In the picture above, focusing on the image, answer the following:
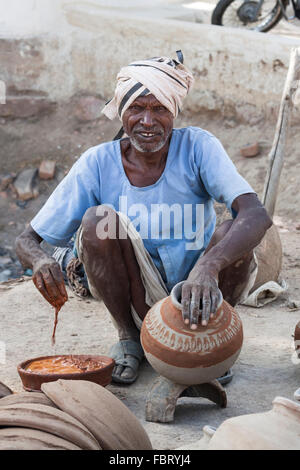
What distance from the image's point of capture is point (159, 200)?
3545mm

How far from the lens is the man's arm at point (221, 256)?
286 cm

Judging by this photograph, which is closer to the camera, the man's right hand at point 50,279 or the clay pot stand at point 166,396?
the clay pot stand at point 166,396

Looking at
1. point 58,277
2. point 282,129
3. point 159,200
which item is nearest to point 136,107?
point 159,200

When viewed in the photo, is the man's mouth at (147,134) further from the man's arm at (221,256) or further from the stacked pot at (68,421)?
the stacked pot at (68,421)

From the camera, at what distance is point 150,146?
347 centimetres

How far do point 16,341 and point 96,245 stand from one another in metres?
1.01

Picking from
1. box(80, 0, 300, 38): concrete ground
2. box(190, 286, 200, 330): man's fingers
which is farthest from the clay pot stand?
box(80, 0, 300, 38): concrete ground

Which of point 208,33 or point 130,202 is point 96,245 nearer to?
point 130,202

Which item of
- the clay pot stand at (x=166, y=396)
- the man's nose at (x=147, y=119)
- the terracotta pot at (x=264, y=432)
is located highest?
the man's nose at (x=147, y=119)

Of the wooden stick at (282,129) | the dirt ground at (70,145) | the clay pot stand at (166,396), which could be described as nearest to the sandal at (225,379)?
the clay pot stand at (166,396)

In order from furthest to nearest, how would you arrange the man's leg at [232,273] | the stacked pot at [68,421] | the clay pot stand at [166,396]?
the man's leg at [232,273]
the clay pot stand at [166,396]
the stacked pot at [68,421]

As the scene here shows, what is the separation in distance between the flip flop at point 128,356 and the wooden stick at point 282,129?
2.30 metres
